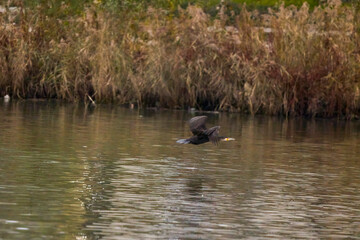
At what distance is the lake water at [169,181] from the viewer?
397 inches

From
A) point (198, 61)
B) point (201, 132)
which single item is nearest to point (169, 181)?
point (201, 132)

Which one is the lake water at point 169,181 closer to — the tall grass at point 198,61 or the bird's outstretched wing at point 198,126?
the bird's outstretched wing at point 198,126

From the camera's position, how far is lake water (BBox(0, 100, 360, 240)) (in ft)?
33.1

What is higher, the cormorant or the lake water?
the cormorant

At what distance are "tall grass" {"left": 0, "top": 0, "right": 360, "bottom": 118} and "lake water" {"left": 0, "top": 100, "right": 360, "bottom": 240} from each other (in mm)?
2661

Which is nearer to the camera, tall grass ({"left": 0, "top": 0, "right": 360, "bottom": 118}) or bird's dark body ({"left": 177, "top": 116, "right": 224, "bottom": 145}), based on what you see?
bird's dark body ({"left": 177, "top": 116, "right": 224, "bottom": 145})

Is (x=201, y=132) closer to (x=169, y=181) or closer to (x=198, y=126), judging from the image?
(x=198, y=126)

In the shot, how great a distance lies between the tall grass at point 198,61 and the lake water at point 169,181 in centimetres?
266

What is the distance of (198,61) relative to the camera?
26672mm

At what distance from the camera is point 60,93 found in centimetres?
2786

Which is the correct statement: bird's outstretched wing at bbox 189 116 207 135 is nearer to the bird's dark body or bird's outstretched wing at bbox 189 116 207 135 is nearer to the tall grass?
the bird's dark body

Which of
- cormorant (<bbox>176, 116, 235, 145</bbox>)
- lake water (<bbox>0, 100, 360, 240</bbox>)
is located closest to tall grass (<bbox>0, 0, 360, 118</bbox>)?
lake water (<bbox>0, 100, 360, 240</bbox>)

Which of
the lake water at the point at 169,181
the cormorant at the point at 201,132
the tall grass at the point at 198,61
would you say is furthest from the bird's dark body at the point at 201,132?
the tall grass at the point at 198,61

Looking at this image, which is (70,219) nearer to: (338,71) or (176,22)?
(338,71)
